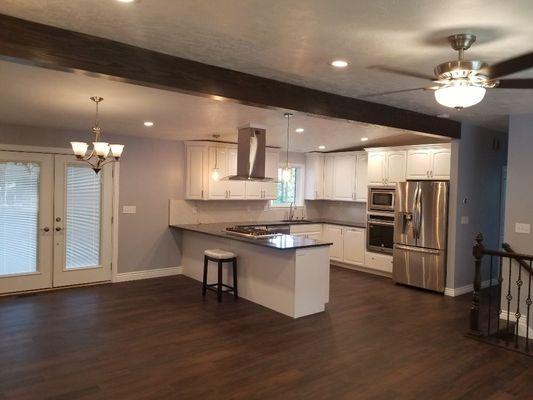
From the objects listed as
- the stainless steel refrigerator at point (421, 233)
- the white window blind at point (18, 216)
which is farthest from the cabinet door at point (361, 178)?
the white window blind at point (18, 216)

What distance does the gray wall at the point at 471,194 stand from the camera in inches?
239

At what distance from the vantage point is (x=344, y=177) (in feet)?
27.6

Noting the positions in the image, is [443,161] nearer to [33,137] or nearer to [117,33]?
[117,33]

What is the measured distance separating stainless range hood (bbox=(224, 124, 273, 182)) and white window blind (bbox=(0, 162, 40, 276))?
9.81 ft

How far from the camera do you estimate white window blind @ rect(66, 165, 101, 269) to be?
6.26 meters

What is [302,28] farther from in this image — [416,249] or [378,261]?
[378,261]

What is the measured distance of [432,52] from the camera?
2.80 m

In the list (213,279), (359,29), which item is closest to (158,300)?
(213,279)

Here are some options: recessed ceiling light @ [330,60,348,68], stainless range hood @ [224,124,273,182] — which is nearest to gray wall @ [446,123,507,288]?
stainless range hood @ [224,124,273,182]

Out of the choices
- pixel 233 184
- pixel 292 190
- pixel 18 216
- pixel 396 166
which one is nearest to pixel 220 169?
pixel 233 184

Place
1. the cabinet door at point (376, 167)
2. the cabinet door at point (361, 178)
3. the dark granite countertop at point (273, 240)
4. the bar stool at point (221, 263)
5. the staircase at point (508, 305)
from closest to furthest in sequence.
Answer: the staircase at point (508, 305) < the dark granite countertop at point (273, 240) < the bar stool at point (221, 263) < the cabinet door at point (376, 167) < the cabinet door at point (361, 178)

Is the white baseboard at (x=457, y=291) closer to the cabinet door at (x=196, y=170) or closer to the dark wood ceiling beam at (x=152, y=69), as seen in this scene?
the dark wood ceiling beam at (x=152, y=69)

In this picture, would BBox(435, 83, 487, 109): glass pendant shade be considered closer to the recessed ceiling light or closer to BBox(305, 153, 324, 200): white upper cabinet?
the recessed ceiling light

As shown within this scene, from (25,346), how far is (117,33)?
3.17m
